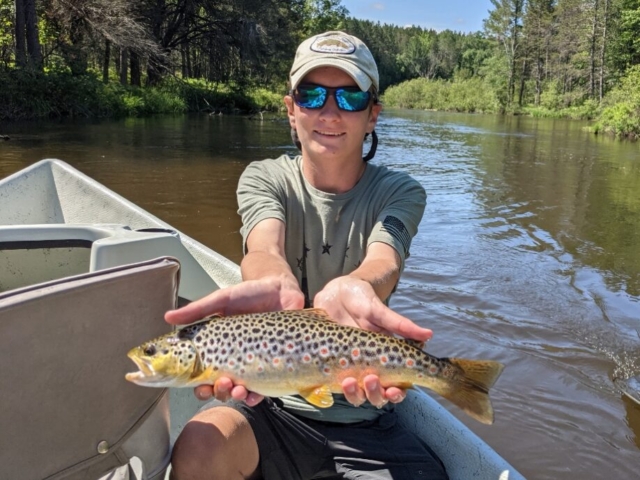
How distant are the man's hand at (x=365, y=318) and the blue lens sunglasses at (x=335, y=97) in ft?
3.12

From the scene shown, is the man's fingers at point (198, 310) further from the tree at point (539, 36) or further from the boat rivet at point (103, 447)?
the tree at point (539, 36)

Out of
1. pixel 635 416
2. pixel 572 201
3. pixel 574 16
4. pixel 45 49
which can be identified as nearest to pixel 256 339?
pixel 635 416

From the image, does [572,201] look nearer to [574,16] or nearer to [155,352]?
[155,352]

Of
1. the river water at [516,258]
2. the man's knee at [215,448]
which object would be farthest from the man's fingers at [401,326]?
the river water at [516,258]

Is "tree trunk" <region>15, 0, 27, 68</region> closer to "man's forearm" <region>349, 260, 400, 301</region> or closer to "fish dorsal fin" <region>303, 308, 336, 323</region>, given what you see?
"man's forearm" <region>349, 260, 400, 301</region>

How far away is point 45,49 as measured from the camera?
35469 millimetres

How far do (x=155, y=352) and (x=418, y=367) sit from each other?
0.93 metres

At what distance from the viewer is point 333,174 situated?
301 centimetres

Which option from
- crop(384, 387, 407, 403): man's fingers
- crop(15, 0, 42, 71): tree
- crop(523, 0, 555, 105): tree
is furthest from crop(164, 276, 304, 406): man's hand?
crop(523, 0, 555, 105): tree

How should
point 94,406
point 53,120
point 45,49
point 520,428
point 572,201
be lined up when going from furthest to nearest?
point 45,49 < point 53,120 < point 572,201 < point 520,428 < point 94,406

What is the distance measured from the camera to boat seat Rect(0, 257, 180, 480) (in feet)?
5.71

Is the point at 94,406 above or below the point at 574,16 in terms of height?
below

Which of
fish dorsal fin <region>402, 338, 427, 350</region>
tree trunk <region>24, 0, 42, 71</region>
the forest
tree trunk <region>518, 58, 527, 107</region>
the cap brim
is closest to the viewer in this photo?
fish dorsal fin <region>402, 338, 427, 350</region>

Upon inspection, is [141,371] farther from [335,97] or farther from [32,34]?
[32,34]
